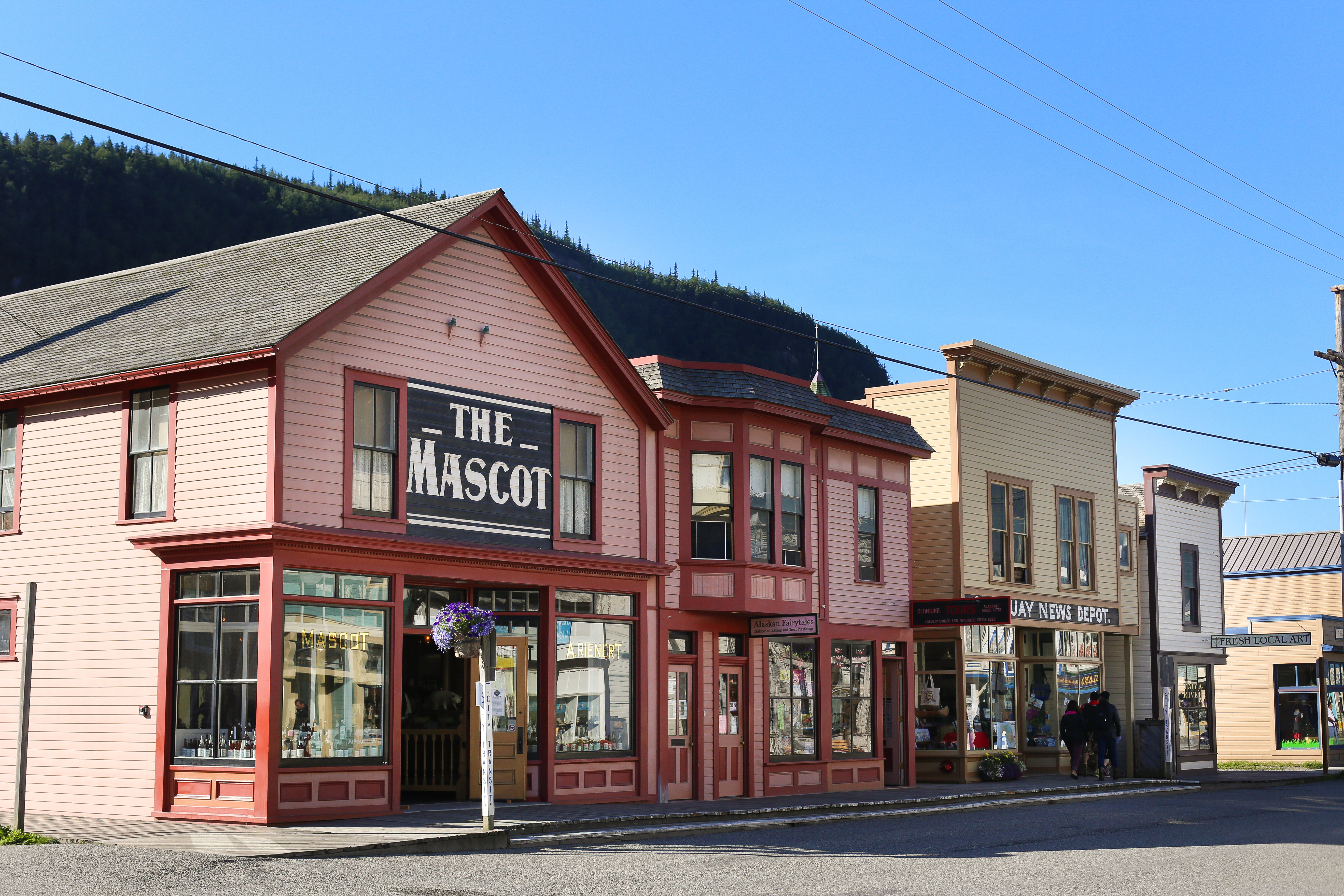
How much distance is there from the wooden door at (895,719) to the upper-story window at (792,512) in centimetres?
402

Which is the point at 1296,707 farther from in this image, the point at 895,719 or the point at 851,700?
the point at 851,700

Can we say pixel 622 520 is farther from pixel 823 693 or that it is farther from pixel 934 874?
pixel 934 874

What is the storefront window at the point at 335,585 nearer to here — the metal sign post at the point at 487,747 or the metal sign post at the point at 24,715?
the metal sign post at the point at 487,747

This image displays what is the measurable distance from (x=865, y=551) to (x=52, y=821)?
14.9m

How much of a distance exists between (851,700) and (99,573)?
13.5 m

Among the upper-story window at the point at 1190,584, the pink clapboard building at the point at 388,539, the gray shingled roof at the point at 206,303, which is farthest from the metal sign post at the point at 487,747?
the upper-story window at the point at 1190,584

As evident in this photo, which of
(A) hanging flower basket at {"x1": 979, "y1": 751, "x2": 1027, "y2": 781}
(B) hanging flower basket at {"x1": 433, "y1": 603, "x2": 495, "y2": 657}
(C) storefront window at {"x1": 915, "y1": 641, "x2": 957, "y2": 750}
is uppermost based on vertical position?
(B) hanging flower basket at {"x1": 433, "y1": 603, "x2": 495, "y2": 657}

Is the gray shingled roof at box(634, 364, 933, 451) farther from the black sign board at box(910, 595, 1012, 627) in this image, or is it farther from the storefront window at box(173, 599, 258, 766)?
the storefront window at box(173, 599, 258, 766)

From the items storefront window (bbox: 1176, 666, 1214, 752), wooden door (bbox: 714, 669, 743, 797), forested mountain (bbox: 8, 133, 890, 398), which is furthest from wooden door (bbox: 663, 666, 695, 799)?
forested mountain (bbox: 8, 133, 890, 398)

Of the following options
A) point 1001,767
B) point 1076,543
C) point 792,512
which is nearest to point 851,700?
point 792,512

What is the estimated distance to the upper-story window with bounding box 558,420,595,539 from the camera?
21.3 metres

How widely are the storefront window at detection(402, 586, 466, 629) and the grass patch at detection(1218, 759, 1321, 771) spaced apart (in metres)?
26.7

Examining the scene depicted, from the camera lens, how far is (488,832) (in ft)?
52.3

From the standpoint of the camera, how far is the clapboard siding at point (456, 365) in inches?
695
